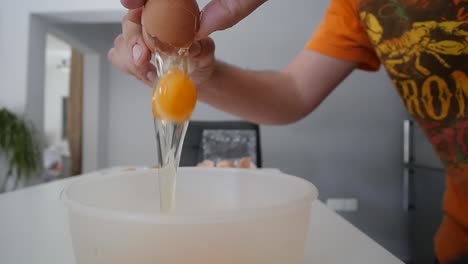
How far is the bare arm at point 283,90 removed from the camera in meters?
0.67

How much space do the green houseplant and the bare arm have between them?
1.73m

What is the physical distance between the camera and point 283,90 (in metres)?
0.72

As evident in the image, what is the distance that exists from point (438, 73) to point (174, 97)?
400 mm

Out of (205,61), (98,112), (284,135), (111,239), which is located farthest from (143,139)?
(111,239)

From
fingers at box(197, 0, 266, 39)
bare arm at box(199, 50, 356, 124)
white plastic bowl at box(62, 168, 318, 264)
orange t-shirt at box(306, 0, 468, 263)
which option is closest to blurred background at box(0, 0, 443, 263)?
bare arm at box(199, 50, 356, 124)

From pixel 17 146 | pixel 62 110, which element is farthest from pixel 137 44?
pixel 62 110

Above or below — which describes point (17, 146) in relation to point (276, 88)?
below

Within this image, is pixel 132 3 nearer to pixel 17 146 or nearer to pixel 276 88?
pixel 276 88

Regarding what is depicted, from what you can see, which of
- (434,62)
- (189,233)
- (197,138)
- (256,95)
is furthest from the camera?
(197,138)

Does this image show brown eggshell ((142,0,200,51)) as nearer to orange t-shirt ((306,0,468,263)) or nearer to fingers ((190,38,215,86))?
fingers ((190,38,215,86))

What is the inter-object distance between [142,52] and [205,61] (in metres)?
0.10

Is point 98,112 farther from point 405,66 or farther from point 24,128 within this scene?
point 405,66

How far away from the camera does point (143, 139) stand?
2299 millimetres

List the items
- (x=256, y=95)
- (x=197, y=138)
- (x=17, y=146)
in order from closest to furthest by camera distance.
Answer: (x=256, y=95)
(x=197, y=138)
(x=17, y=146)
